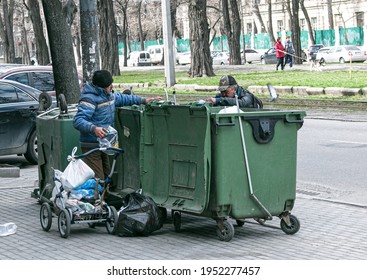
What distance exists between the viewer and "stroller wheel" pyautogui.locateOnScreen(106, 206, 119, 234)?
28.7 ft

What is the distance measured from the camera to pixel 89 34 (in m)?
12.3

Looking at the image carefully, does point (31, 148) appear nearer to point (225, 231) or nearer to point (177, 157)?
point (177, 157)

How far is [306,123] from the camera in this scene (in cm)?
2066

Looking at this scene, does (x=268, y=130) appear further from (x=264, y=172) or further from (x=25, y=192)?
(x=25, y=192)

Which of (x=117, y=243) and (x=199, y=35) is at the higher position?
(x=199, y=35)

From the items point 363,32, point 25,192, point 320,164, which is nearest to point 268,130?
point 25,192

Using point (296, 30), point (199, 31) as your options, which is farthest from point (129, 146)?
point (296, 30)

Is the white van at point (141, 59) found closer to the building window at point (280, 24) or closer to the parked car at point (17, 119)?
the building window at point (280, 24)

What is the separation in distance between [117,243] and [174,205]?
68 cm

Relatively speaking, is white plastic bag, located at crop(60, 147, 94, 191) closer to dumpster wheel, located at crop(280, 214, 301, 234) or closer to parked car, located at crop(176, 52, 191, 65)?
dumpster wheel, located at crop(280, 214, 301, 234)

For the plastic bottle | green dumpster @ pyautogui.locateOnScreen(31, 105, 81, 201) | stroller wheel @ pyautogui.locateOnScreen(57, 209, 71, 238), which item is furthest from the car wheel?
stroller wheel @ pyautogui.locateOnScreen(57, 209, 71, 238)

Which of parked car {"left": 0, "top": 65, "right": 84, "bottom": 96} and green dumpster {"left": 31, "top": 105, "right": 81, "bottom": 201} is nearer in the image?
green dumpster {"left": 31, "top": 105, "right": 81, "bottom": 201}

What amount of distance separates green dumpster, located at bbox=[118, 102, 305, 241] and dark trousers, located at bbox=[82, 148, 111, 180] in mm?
814

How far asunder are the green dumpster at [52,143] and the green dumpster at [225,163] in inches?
53.6
